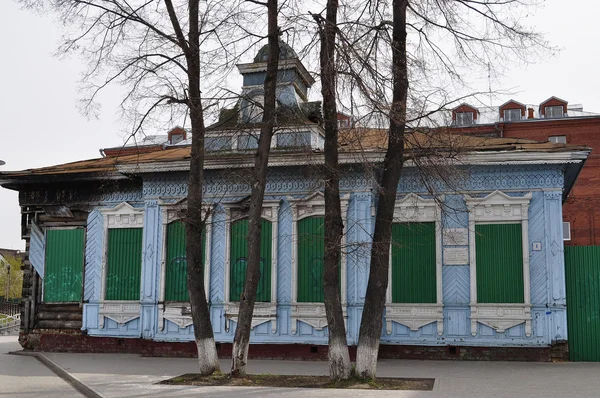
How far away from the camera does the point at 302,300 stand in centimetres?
1571

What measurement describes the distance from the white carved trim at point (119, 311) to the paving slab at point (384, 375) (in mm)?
964

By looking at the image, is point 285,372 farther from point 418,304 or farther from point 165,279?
point 165,279

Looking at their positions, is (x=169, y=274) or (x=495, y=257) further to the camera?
(x=169, y=274)

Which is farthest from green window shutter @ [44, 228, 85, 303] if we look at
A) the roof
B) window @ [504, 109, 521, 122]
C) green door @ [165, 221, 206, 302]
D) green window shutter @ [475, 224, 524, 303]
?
window @ [504, 109, 521, 122]

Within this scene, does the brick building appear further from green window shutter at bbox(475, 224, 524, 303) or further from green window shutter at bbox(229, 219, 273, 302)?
green window shutter at bbox(229, 219, 273, 302)

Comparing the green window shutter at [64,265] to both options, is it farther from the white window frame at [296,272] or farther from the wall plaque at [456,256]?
the wall plaque at [456,256]

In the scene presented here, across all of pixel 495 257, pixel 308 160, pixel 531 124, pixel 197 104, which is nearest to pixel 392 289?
pixel 495 257

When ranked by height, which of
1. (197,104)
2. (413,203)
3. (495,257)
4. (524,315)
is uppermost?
(197,104)

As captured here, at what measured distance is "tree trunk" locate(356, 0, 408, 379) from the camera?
11.2 meters

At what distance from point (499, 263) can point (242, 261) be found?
19.5 feet

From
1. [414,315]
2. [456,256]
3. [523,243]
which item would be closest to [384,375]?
[414,315]

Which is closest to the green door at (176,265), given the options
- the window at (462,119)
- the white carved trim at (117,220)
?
the white carved trim at (117,220)

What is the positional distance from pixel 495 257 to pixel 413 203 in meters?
2.15

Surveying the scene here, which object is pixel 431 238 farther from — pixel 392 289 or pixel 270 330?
pixel 270 330
